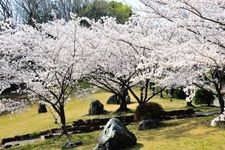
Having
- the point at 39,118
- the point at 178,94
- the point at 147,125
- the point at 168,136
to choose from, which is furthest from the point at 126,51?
the point at 178,94

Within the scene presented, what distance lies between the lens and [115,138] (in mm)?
13930

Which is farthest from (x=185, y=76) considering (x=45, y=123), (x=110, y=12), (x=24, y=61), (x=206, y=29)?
(x=110, y=12)

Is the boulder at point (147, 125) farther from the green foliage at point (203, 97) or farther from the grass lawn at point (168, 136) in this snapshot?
the green foliage at point (203, 97)

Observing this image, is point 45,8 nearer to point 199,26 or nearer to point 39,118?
point 39,118

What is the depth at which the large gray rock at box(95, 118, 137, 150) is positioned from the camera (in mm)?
13875

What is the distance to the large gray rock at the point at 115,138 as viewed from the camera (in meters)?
13.9

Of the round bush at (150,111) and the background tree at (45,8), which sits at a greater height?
the background tree at (45,8)

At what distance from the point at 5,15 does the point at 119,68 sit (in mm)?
32841

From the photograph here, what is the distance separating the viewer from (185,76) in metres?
17.2

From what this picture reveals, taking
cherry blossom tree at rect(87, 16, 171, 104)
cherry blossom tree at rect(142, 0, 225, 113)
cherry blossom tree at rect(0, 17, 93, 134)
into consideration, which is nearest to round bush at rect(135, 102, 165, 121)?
cherry blossom tree at rect(87, 16, 171, 104)

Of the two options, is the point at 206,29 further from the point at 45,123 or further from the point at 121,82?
the point at 45,123

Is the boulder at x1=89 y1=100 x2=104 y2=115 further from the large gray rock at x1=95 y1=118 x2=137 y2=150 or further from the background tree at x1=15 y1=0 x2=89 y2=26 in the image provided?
the background tree at x1=15 y1=0 x2=89 y2=26

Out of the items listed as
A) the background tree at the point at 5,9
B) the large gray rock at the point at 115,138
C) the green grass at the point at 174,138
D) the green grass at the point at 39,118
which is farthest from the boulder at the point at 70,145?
the background tree at the point at 5,9

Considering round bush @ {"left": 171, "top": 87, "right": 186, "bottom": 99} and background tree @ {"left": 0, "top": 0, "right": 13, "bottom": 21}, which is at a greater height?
background tree @ {"left": 0, "top": 0, "right": 13, "bottom": 21}
